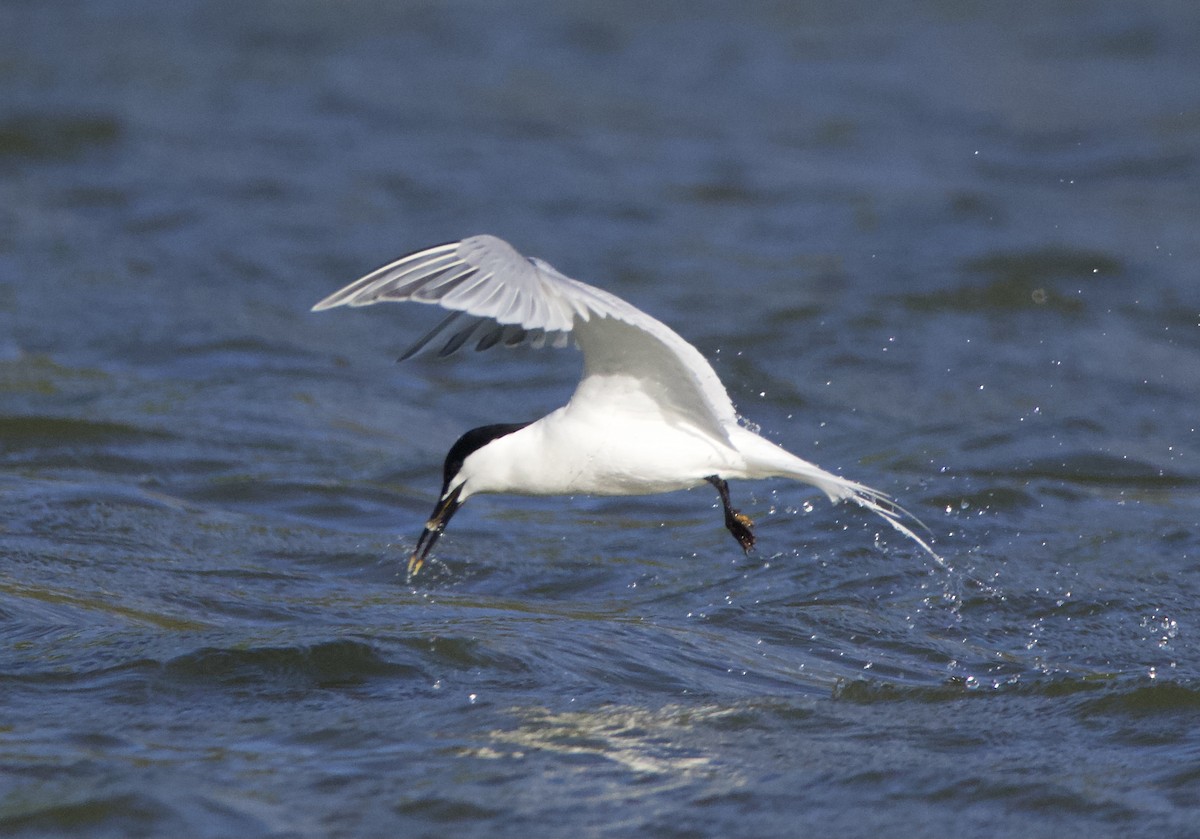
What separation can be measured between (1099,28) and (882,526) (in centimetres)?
1118

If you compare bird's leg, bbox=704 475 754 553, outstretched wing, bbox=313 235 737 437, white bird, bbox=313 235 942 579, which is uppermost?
outstretched wing, bbox=313 235 737 437

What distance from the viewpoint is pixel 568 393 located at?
29.4 feet

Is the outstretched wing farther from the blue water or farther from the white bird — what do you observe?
the blue water

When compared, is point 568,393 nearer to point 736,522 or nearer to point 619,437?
point 736,522

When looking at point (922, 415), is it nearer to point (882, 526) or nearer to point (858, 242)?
point (882, 526)

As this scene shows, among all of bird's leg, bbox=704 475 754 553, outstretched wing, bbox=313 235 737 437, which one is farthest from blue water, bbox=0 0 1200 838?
outstretched wing, bbox=313 235 737 437

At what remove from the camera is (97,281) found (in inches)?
417

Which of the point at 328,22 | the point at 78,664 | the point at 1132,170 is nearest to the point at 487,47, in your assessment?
the point at 328,22

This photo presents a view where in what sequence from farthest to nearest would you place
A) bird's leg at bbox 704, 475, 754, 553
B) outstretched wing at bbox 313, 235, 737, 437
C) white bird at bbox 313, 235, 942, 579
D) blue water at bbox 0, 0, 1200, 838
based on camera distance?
1. bird's leg at bbox 704, 475, 754, 553
2. white bird at bbox 313, 235, 942, 579
3. blue water at bbox 0, 0, 1200, 838
4. outstretched wing at bbox 313, 235, 737, 437

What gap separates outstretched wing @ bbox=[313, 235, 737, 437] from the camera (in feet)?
15.0

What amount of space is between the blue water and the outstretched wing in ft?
2.90

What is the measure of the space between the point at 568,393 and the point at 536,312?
4342 mm

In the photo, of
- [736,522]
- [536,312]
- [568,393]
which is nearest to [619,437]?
[736,522]

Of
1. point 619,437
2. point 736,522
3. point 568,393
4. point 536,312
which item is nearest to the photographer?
point 536,312
